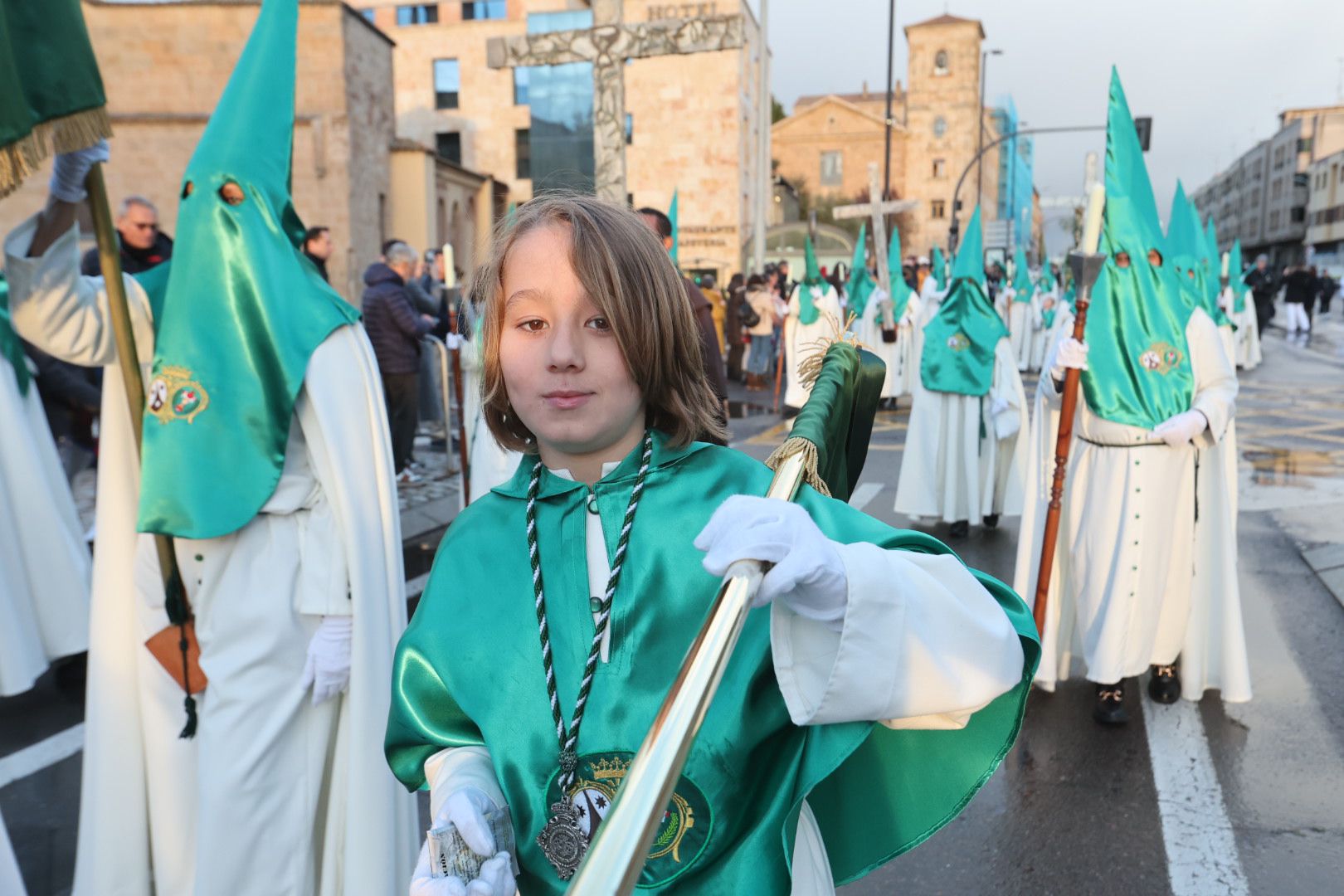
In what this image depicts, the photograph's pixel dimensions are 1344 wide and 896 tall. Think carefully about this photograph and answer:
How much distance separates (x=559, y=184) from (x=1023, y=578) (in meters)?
3.97

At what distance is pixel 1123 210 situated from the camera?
15.9ft

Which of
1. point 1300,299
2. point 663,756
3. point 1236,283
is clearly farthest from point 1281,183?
point 663,756

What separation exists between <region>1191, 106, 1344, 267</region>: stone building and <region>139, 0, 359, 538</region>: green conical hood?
293 feet

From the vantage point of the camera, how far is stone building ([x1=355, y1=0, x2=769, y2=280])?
32531 millimetres

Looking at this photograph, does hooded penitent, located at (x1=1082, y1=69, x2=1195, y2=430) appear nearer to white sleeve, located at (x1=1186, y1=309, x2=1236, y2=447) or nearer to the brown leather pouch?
white sleeve, located at (x1=1186, y1=309, x2=1236, y2=447)

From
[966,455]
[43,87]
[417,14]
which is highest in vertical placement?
[417,14]

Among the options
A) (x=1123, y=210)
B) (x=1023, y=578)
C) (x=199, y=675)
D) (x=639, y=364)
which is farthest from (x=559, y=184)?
(x=1023, y=578)

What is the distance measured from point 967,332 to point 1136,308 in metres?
3.90

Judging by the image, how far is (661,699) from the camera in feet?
5.27

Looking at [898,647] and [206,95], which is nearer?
[898,647]

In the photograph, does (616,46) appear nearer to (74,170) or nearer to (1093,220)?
(1093,220)

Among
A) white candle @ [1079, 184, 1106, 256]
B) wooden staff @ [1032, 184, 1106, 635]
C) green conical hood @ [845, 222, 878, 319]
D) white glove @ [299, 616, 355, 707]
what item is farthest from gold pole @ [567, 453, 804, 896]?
green conical hood @ [845, 222, 878, 319]

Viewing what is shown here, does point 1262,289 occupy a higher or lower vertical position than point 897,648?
higher

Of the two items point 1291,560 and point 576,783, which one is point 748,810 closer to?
point 576,783
